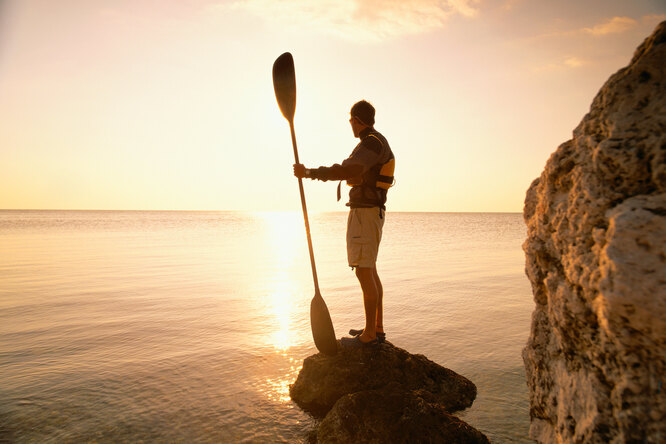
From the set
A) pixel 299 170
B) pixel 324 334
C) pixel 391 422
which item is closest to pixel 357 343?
pixel 324 334

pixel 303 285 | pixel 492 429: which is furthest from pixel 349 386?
pixel 303 285

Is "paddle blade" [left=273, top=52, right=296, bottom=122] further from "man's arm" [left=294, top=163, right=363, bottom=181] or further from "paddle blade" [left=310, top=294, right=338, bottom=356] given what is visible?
"paddle blade" [left=310, top=294, right=338, bottom=356]

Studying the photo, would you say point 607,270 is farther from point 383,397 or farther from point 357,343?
point 357,343

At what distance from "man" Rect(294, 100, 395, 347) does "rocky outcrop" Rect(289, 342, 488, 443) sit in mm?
277

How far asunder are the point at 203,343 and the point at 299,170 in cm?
298

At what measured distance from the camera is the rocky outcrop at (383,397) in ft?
9.27

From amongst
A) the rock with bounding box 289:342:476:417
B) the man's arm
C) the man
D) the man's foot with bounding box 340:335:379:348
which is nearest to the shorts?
the man

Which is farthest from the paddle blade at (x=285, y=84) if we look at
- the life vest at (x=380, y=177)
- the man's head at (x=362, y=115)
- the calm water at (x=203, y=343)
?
the calm water at (x=203, y=343)

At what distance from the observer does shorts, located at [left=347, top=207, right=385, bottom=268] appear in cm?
390

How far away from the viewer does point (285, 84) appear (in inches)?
181

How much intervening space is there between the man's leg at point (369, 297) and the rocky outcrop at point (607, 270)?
1.75m

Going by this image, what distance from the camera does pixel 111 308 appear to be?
7.02 metres

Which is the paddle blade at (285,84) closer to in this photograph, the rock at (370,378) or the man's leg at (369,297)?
the man's leg at (369,297)

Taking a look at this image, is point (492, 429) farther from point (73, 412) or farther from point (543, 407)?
point (73, 412)
